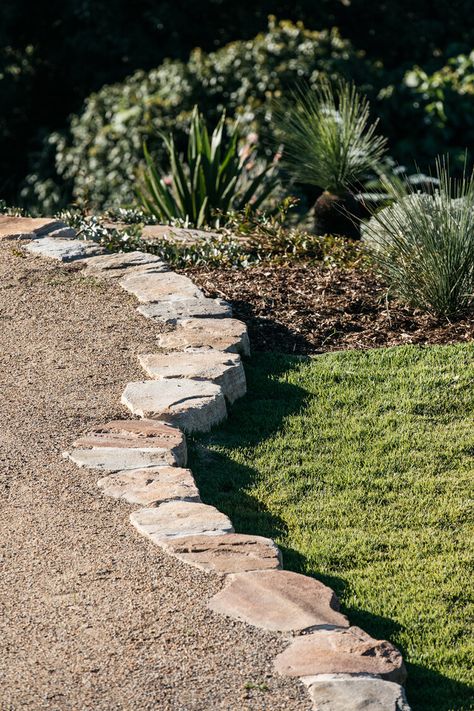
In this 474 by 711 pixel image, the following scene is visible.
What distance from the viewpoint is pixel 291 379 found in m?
4.98

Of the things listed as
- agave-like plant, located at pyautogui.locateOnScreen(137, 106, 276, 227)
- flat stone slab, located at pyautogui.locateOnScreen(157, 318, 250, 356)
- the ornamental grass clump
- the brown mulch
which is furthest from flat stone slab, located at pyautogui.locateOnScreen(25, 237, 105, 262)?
the ornamental grass clump

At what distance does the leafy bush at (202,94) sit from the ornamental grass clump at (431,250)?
13.7 feet

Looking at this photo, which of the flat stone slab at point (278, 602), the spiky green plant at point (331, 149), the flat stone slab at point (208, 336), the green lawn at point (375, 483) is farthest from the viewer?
the spiky green plant at point (331, 149)

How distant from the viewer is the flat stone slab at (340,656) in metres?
2.74

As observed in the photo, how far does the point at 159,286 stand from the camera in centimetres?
587

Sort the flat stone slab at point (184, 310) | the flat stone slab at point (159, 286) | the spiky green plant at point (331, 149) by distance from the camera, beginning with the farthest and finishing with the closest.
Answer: the spiky green plant at point (331, 149) < the flat stone slab at point (159, 286) < the flat stone slab at point (184, 310)

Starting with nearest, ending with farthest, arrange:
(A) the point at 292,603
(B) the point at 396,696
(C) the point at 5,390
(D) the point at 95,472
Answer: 1. (B) the point at 396,696
2. (A) the point at 292,603
3. (D) the point at 95,472
4. (C) the point at 5,390

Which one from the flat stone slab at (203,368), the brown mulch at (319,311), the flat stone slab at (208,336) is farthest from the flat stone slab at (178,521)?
the brown mulch at (319,311)

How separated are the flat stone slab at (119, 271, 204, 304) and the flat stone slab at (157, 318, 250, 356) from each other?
0.35m

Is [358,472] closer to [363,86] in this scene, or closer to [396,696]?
[396,696]

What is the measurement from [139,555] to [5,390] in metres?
1.57

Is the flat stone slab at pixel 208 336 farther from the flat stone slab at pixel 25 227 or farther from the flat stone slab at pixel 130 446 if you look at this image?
the flat stone slab at pixel 25 227

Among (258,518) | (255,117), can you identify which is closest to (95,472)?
(258,518)

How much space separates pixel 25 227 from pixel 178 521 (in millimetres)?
3725
